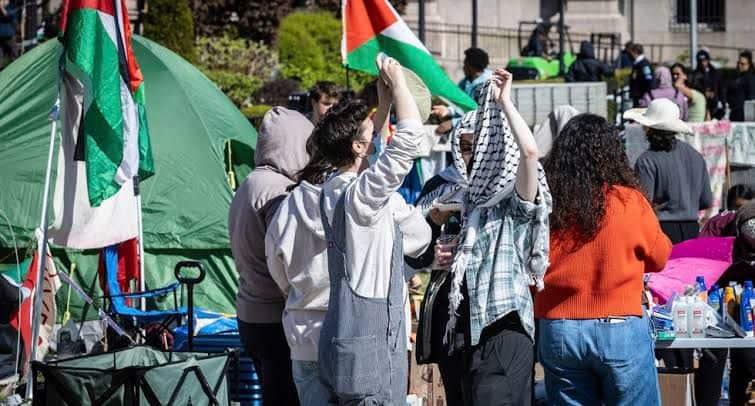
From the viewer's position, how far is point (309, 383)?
5867mm

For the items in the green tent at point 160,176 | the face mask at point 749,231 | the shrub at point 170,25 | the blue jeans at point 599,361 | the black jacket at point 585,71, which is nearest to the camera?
the blue jeans at point 599,361

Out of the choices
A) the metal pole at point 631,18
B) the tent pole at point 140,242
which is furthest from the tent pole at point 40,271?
the metal pole at point 631,18

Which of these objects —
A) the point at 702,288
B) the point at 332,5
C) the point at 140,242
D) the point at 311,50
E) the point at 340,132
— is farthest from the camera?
the point at 332,5

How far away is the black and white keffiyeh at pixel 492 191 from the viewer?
5.77 meters

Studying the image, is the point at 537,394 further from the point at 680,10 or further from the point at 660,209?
the point at 680,10

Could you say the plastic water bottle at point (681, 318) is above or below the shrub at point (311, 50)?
below

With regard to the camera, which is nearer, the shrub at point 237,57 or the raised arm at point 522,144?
the raised arm at point 522,144

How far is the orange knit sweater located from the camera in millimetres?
6094

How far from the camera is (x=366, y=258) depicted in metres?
5.45

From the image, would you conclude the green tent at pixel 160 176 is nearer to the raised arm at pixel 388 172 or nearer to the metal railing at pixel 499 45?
the raised arm at pixel 388 172

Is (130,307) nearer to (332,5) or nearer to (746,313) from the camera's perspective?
(746,313)

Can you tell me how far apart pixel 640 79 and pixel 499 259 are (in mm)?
14534

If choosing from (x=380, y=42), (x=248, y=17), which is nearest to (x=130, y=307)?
(x=380, y=42)

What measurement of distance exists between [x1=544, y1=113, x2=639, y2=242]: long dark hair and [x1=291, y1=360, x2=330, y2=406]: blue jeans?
47.6 inches
